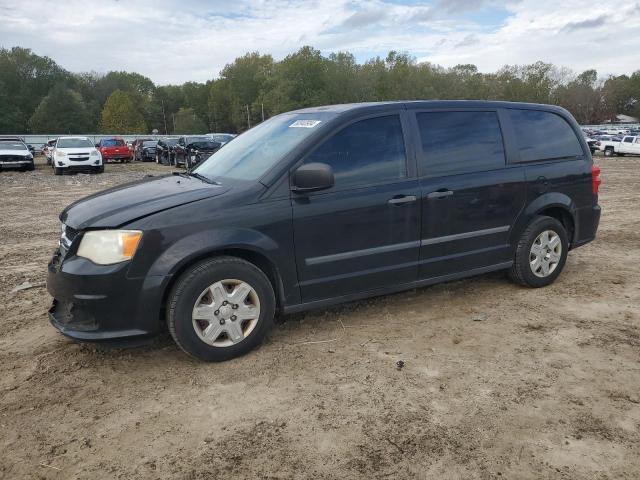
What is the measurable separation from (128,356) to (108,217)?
1045 millimetres

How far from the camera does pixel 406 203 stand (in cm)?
414

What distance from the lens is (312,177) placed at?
11.9ft

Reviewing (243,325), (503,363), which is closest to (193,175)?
(243,325)

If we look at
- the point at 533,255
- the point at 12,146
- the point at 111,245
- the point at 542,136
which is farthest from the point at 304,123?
the point at 12,146

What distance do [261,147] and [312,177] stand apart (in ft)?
2.70

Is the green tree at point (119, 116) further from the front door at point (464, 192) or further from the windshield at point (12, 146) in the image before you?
the front door at point (464, 192)

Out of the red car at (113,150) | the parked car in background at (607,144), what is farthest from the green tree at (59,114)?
the parked car in background at (607,144)

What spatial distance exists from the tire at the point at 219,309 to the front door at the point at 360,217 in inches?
14.3

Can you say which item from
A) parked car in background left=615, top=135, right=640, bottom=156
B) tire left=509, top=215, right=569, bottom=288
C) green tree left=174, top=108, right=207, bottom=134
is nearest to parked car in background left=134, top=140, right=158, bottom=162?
parked car in background left=615, top=135, right=640, bottom=156

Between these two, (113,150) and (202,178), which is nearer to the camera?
(202,178)

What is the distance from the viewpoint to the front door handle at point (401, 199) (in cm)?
408

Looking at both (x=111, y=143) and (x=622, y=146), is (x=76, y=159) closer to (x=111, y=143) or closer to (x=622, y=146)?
(x=111, y=143)

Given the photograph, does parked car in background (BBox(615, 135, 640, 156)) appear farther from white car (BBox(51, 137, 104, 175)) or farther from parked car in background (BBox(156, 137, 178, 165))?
white car (BBox(51, 137, 104, 175))

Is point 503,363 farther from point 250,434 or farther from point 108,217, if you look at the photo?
point 108,217
